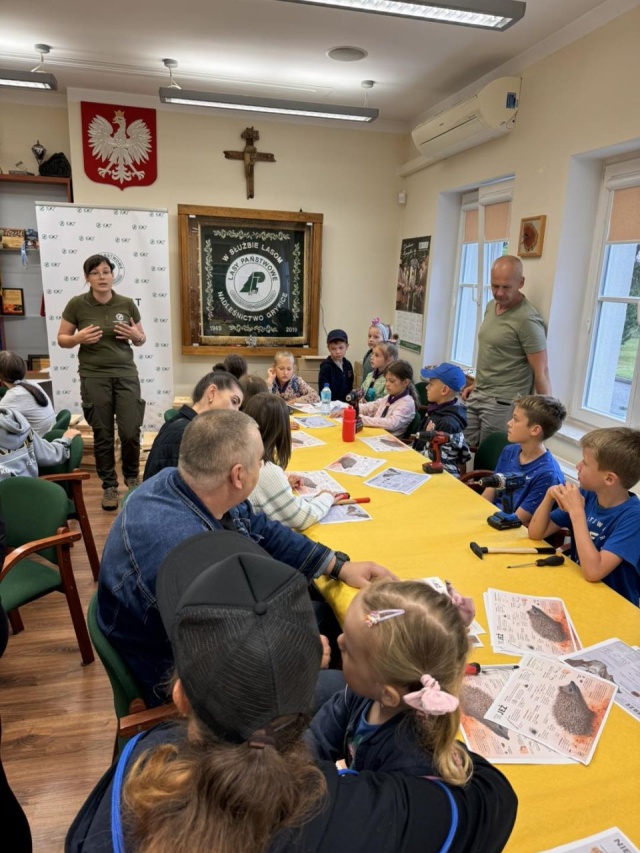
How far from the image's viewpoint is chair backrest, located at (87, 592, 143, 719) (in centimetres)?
132

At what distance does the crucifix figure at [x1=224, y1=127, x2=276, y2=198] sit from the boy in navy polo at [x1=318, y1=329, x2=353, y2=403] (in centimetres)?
190

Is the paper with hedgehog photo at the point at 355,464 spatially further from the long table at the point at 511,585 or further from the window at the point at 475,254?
the window at the point at 475,254

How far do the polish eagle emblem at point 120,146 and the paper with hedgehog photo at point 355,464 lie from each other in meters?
4.01

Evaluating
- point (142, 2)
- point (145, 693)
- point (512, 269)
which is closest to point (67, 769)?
Result: point (145, 693)

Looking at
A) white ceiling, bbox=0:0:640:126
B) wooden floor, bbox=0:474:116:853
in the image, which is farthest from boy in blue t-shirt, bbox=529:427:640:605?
white ceiling, bbox=0:0:640:126

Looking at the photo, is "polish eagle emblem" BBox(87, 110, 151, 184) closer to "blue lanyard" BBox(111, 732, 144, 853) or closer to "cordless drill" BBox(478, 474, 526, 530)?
"cordless drill" BBox(478, 474, 526, 530)

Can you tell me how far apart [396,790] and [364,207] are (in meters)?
5.92

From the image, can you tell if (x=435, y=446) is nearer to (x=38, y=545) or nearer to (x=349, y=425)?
(x=349, y=425)

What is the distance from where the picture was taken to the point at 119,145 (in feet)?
17.0

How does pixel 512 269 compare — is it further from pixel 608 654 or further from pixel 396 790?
pixel 396 790

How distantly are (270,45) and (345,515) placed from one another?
11.5ft

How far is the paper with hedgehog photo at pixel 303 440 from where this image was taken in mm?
3131

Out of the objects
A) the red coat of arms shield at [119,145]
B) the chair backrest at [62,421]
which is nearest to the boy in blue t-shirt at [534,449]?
the chair backrest at [62,421]

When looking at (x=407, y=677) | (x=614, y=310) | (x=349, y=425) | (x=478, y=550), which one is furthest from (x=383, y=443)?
(x=407, y=677)
